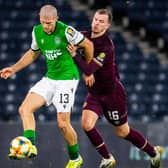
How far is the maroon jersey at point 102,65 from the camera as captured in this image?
9664 mm

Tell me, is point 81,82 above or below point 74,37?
below

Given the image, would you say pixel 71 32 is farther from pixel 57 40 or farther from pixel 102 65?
pixel 102 65

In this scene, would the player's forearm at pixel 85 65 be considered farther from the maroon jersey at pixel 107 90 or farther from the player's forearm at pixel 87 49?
the maroon jersey at pixel 107 90

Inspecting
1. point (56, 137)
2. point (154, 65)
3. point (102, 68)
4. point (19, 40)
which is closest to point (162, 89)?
point (154, 65)

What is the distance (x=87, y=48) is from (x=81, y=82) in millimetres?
5849

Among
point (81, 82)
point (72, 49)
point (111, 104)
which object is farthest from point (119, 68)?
point (72, 49)

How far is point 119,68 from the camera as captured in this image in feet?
52.9

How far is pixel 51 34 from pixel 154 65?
7.13m

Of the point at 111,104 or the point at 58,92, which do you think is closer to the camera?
the point at 58,92

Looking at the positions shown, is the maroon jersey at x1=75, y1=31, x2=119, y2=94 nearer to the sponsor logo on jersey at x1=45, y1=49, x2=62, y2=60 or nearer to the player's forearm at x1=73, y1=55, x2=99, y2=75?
the player's forearm at x1=73, y1=55, x2=99, y2=75

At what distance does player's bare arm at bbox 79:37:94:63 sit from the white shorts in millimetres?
366

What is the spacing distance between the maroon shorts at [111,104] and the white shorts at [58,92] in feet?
1.83

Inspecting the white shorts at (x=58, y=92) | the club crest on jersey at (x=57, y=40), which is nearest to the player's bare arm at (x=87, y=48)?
the club crest on jersey at (x=57, y=40)

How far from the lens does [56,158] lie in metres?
11.7
